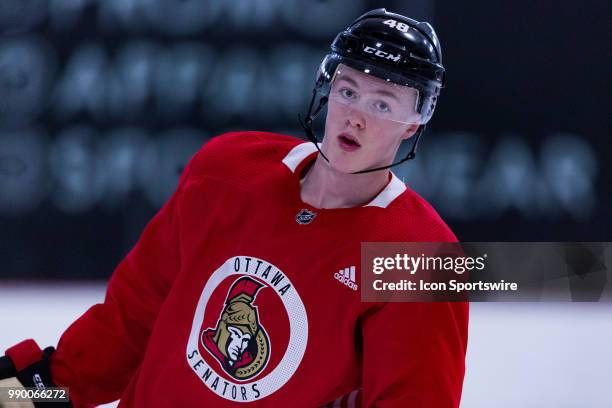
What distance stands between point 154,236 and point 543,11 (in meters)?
2.62

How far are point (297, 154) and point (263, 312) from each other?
358mm

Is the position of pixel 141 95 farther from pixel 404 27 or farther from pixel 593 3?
pixel 404 27

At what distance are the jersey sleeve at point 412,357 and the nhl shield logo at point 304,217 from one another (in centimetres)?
23

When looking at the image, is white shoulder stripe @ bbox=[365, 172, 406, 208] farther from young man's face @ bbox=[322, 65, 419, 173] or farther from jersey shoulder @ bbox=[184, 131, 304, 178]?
jersey shoulder @ bbox=[184, 131, 304, 178]

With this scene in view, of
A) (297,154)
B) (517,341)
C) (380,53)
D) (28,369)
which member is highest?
(380,53)

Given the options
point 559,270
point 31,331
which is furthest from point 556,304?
point 31,331

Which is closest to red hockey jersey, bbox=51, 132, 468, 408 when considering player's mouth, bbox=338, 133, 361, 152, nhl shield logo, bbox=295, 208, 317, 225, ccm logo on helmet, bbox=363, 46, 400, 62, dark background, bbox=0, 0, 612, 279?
nhl shield logo, bbox=295, 208, 317, 225

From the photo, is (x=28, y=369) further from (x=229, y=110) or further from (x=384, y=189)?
(x=229, y=110)

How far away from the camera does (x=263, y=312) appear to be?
1.78m

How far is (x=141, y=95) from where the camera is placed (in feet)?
13.6

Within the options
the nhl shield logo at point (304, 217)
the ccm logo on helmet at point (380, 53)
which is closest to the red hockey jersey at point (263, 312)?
the nhl shield logo at point (304, 217)

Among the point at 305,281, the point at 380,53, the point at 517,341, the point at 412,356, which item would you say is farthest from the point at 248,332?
the point at 517,341

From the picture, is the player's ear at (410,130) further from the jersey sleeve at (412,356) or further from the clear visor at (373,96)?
the jersey sleeve at (412,356)

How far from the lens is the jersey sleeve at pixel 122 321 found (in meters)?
1.96
